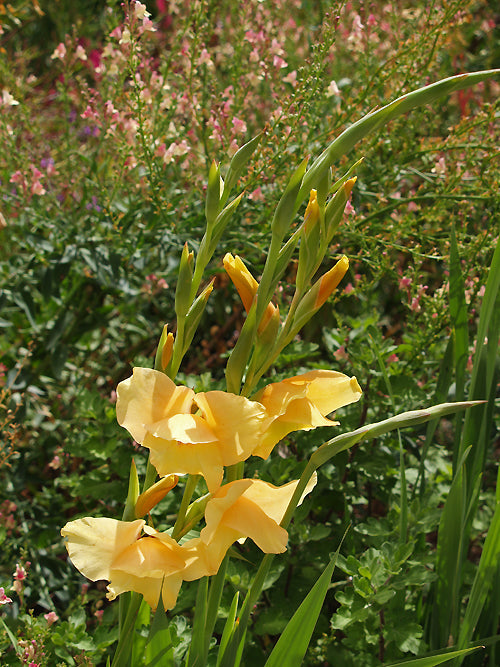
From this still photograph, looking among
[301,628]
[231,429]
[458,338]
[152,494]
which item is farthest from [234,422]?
[458,338]

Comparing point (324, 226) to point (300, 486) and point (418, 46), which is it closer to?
point (300, 486)

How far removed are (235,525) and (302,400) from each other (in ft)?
0.40

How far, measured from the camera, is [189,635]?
0.88 m

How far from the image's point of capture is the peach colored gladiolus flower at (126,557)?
1.89 feet

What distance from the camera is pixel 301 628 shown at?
674 mm

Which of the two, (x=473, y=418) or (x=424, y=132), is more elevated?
(x=424, y=132)

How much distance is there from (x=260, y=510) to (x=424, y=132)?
5.07 feet

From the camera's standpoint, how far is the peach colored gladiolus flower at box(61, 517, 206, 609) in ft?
1.89

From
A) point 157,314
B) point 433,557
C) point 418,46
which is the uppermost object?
point 418,46

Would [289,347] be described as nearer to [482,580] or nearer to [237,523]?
[482,580]

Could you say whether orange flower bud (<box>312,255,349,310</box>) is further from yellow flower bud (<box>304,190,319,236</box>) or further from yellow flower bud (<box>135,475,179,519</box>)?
yellow flower bud (<box>135,475,179,519</box>)

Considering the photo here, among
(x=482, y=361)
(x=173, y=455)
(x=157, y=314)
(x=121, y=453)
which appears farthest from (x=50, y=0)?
(x=173, y=455)

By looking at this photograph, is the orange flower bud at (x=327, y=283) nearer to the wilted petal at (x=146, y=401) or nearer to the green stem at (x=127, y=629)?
the wilted petal at (x=146, y=401)

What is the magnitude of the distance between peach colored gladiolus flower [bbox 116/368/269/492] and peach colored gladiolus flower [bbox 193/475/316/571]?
0.06 ft
